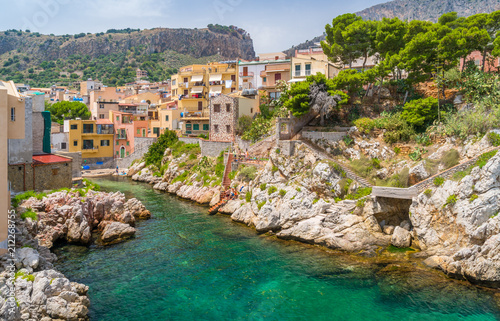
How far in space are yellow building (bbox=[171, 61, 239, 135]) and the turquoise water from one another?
3012 centimetres

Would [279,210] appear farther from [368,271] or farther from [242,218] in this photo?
[368,271]

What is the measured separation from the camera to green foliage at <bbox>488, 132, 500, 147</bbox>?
2443 centimetres

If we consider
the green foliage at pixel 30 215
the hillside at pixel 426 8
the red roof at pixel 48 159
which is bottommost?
the green foliage at pixel 30 215

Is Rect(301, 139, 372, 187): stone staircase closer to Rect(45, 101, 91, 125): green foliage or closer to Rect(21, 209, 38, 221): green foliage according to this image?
Rect(21, 209, 38, 221): green foliage

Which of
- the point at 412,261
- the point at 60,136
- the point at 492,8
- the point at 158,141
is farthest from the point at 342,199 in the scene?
the point at 492,8

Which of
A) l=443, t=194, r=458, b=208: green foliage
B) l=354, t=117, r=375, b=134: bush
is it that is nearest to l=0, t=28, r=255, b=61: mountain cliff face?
l=354, t=117, r=375, b=134: bush

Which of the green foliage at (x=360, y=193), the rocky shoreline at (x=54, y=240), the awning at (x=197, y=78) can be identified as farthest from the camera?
the awning at (x=197, y=78)

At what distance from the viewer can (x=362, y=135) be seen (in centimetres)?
3403

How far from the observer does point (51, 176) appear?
31.3 meters

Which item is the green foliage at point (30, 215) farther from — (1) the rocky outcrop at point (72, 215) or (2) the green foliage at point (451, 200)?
(2) the green foliage at point (451, 200)

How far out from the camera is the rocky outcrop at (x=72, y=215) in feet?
83.8

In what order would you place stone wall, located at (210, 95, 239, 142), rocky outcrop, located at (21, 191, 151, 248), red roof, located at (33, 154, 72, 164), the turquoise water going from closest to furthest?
1. the turquoise water
2. rocky outcrop, located at (21, 191, 151, 248)
3. red roof, located at (33, 154, 72, 164)
4. stone wall, located at (210, 95, 239, 142)

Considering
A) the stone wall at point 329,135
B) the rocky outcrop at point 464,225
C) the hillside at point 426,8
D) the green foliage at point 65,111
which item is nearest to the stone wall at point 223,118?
the stone wall at point 329,135

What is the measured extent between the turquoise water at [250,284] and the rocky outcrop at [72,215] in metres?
1.17
